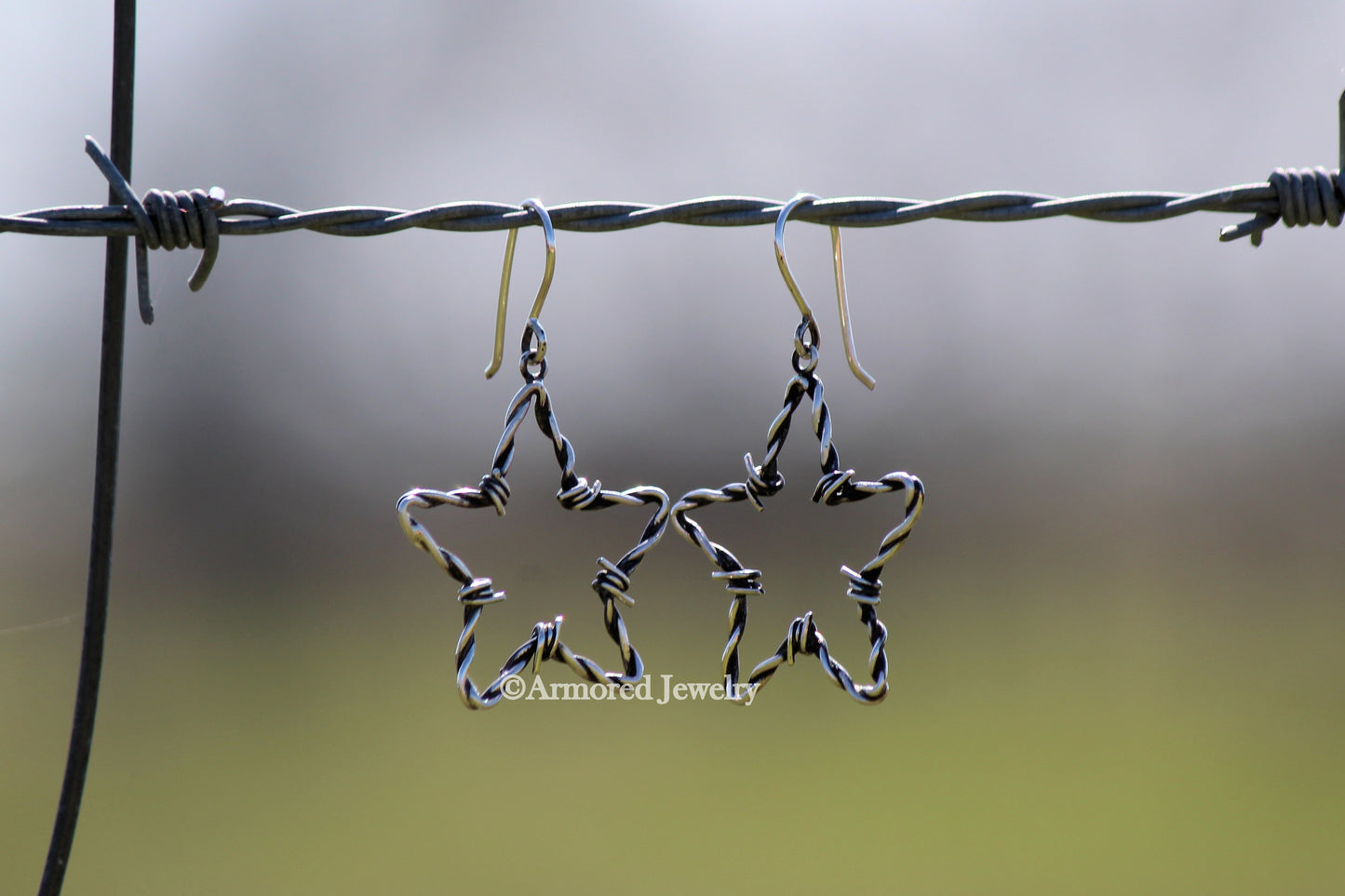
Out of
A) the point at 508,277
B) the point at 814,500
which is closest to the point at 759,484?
the point at 814,500

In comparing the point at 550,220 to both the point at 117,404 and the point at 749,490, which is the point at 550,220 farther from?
the point at 117,404

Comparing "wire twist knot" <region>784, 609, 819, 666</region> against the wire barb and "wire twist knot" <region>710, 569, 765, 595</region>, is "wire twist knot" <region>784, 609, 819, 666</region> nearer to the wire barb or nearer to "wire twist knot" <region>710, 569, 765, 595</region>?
"wire twist knot" <region>710, 569, 765, 595</region>

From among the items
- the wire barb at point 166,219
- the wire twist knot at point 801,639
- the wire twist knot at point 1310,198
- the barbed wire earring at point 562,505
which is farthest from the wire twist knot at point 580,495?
the wire twist knot at point 1310,198

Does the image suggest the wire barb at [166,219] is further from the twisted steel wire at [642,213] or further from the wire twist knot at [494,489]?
the wire twist knot at [494,489]

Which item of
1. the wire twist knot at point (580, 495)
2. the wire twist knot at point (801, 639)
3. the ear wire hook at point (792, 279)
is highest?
the ear wire hook at point (792, 279)

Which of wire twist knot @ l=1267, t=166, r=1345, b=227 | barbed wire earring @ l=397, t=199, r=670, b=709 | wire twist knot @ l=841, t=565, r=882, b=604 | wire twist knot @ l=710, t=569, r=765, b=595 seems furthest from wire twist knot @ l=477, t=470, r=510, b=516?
wire twist knot @ l=1267, t=166, r=1345, b=227

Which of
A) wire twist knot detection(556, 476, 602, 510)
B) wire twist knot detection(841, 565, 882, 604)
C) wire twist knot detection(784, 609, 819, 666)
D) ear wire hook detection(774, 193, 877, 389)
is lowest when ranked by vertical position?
wire twist knot detection(784, 609, 819, 666)

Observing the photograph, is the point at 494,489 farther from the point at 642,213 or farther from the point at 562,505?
the point at 642,213
